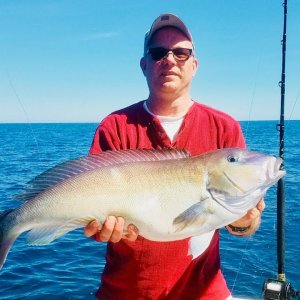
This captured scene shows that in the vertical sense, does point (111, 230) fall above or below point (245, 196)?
below

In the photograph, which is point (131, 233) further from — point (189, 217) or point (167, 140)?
point (167, 140)

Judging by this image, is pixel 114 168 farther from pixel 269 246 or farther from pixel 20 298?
pixel 269 246

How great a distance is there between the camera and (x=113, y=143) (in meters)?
3.82

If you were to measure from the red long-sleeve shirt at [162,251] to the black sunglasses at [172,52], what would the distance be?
1.52 feet

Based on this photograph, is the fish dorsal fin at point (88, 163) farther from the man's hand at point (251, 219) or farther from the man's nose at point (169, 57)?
the man's nose at point (169, 57)

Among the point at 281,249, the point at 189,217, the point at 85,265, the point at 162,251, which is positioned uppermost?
the point at 85,265

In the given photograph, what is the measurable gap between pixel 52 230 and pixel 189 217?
3.48ft

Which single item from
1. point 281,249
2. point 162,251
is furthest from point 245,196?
point 281,249

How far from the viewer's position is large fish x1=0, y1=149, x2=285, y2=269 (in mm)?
3143

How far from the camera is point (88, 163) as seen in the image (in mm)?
3287

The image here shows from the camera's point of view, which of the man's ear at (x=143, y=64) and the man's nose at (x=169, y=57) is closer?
the man's nose at (x=169, y=57)

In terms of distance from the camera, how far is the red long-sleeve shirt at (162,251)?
3617 mm

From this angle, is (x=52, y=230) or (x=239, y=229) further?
(x=239, y=229)

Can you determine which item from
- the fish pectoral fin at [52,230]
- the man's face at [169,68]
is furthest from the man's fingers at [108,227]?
the man's face at [169,68]
